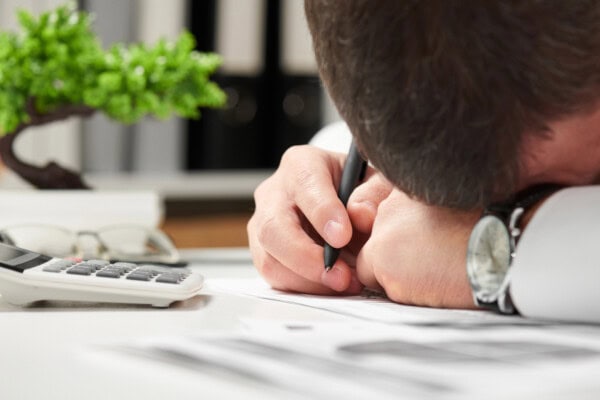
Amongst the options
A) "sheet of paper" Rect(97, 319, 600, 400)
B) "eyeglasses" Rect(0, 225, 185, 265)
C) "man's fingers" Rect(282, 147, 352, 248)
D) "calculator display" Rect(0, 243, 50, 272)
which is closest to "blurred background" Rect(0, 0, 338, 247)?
"eyeglasses" Rect(0, 225, 185, 265)

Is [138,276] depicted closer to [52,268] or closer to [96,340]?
[52,268]

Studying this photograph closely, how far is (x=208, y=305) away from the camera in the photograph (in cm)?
73

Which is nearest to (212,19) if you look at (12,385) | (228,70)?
(228,70)

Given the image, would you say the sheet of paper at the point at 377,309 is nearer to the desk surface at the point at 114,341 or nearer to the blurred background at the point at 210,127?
the desk surface at the point at 114,341

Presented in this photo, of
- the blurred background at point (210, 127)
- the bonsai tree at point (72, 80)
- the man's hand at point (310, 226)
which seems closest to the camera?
the man's hand at point (310, 226)

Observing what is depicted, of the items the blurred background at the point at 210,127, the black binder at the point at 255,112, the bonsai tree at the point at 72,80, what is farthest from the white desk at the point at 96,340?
the black binder at the point at 255,112

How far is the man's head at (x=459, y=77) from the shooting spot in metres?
0.58

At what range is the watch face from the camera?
2.24 ft

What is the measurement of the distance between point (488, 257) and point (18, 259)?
0.37m

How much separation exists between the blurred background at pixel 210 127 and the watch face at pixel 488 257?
199 centimetres

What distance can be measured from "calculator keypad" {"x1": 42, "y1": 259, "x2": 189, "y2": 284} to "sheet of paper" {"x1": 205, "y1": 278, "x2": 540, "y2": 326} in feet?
0.26

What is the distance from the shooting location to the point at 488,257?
0.70 metres

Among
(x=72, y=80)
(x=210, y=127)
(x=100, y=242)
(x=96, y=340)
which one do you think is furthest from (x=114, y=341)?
(x=210, y=127)

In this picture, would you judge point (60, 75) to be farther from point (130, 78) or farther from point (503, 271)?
point (503, 271)
